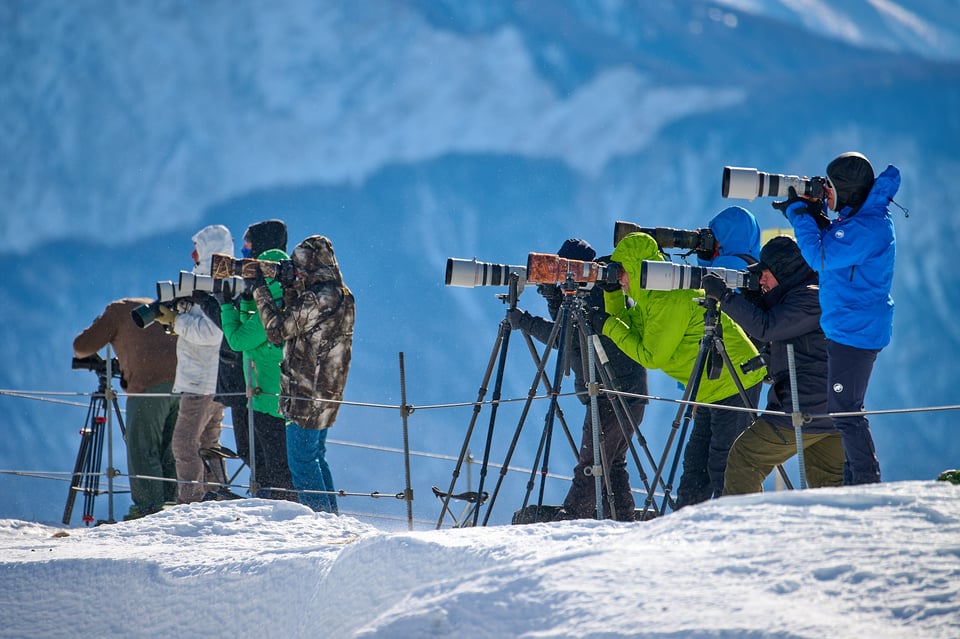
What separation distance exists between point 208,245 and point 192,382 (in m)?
0.80

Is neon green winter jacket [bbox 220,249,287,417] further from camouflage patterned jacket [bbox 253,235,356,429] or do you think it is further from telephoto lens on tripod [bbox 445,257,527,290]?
telephoto lens on tripod [bbox 445,257,527,290]

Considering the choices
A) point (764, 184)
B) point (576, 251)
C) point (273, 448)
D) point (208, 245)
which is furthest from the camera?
point (208, 245)

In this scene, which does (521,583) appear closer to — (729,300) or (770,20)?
(729,300)

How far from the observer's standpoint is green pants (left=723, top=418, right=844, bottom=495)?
12.4ft

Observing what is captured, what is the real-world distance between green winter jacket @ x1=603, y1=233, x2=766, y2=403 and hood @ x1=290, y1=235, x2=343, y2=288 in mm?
1522

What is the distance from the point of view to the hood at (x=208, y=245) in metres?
5.88

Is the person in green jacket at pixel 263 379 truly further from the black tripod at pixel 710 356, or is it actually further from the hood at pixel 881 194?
the hood at pixel 881 194

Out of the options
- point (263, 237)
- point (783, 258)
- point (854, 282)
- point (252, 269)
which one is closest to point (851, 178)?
point (854, 282)

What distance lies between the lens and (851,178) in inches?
138

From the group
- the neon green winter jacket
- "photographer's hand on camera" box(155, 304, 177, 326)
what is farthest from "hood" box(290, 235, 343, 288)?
"photographer's hand on camera" box(155, 304, 177, 326)

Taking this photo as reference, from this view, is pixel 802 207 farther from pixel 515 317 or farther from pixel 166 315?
pixel 166 315

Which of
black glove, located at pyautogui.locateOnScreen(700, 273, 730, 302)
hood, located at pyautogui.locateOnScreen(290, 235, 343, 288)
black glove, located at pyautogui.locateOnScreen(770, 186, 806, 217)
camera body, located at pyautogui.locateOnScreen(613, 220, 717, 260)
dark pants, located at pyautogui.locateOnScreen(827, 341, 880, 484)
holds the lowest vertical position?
dark pants, located at pyautogui.locateOnScreen(827, 341, 880, 484)

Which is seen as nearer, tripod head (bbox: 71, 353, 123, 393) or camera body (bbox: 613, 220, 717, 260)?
camera body (bbox: 613, 220, 717, 260)

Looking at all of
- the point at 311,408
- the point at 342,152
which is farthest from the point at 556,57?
the point at 311,408
